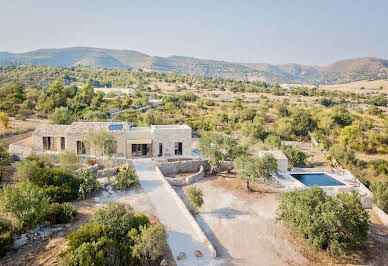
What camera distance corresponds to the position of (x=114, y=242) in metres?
11.1

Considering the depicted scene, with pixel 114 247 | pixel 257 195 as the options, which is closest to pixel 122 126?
pixel 257 195

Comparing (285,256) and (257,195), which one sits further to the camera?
(257,195)

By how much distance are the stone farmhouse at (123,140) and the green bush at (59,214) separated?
9737 mm

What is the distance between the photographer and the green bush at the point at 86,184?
1707cm

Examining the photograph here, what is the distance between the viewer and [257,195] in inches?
780

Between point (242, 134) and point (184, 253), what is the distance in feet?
88.7

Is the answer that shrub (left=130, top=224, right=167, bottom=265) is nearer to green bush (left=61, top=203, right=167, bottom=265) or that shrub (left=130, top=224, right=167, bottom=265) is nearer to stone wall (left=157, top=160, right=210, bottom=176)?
A: green bush (left=61, top=203, right=167, bottom=265)

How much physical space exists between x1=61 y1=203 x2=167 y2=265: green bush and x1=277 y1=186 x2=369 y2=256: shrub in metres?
6.70

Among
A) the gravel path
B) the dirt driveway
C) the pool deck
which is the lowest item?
the dirt driveway

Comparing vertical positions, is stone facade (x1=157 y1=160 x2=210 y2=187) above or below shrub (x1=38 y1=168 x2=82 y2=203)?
below

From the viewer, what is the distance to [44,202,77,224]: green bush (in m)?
13.9

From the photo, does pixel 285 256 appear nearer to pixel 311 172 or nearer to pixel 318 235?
pixel 318 235

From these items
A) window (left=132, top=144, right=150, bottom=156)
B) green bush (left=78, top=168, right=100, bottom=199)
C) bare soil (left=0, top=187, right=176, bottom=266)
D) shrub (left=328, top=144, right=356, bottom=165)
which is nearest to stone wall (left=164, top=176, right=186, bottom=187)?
bare soil (left=0, top=187, right=176, bottom=266)

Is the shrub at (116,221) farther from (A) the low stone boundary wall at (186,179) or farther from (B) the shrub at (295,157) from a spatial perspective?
(B) the shrub at (295,157)
